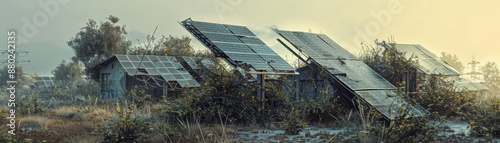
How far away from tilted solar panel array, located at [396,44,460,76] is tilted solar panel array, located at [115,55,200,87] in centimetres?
1132

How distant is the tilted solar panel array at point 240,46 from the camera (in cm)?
1530

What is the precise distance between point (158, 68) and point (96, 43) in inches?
613

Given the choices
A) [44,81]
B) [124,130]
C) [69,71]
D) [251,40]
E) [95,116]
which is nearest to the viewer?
[124,130]

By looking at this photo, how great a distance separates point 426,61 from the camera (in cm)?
2233

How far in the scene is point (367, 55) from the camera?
2175 cm

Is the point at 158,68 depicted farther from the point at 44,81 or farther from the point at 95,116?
the point at 44,81

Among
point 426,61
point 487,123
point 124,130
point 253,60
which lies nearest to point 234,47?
point 253,60

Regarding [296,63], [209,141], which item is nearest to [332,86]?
[296,63]

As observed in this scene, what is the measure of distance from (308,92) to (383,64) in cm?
428

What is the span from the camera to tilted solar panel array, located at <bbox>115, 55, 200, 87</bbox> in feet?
86.0

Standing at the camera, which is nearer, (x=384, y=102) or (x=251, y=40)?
(x=384, y=102)

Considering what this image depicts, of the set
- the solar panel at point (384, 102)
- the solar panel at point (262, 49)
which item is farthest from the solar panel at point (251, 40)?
the solar panel at point (384, 102)

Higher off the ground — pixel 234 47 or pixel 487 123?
pixel 234 47

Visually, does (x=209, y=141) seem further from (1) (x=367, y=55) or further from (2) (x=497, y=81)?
(2) (x=497, y=81)
